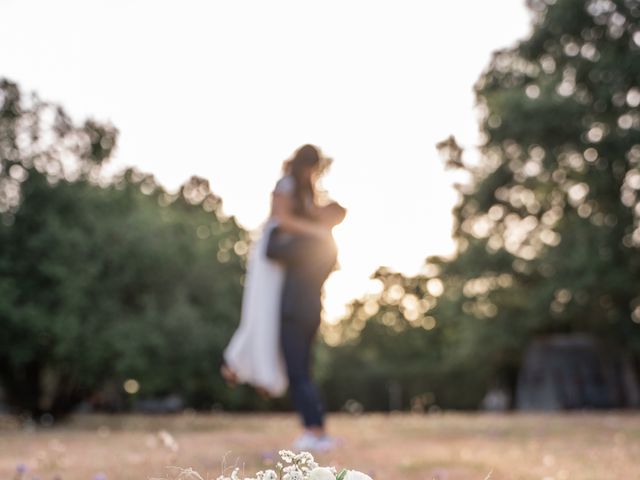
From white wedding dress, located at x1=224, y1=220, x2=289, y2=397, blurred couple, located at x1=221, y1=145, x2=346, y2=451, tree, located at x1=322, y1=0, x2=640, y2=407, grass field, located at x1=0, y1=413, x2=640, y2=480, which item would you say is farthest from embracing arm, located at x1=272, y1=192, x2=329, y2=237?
tree, located at x1=322, y1=0, x2=640, y2=407

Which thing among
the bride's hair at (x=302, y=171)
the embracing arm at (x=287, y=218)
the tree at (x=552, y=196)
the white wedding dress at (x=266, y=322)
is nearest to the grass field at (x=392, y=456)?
the white wedding dress at (x=266, y=322)

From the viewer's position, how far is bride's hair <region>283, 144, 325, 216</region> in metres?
7.03

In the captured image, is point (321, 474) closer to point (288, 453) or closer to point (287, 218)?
point (288, 453)

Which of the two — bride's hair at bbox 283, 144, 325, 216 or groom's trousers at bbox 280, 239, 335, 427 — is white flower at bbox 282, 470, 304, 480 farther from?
bride's hair at bbox 283, 144, 325, 216

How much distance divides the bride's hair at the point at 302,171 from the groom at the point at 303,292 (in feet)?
0.56

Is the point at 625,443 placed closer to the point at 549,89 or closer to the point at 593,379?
the point at 549,89

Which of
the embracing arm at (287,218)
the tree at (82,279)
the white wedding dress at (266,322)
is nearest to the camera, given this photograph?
the embracing arm at (287,218)

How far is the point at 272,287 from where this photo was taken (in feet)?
23.9

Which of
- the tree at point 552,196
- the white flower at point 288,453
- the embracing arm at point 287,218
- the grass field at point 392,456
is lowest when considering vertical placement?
the grass field at point 392,456

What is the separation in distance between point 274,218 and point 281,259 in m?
0.35

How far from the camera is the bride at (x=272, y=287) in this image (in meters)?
6.96

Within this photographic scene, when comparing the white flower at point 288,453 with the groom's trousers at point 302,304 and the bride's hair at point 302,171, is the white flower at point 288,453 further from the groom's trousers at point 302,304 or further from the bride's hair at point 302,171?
the bride's hair at point 302,171

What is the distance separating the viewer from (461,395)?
34.0m

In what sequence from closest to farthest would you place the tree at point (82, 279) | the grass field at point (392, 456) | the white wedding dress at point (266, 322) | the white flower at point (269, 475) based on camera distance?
the white flower at point (269, 475), the grass field at point (392, 456), the white wedding dress at point (266, 322), the tree at point (82, 279)
